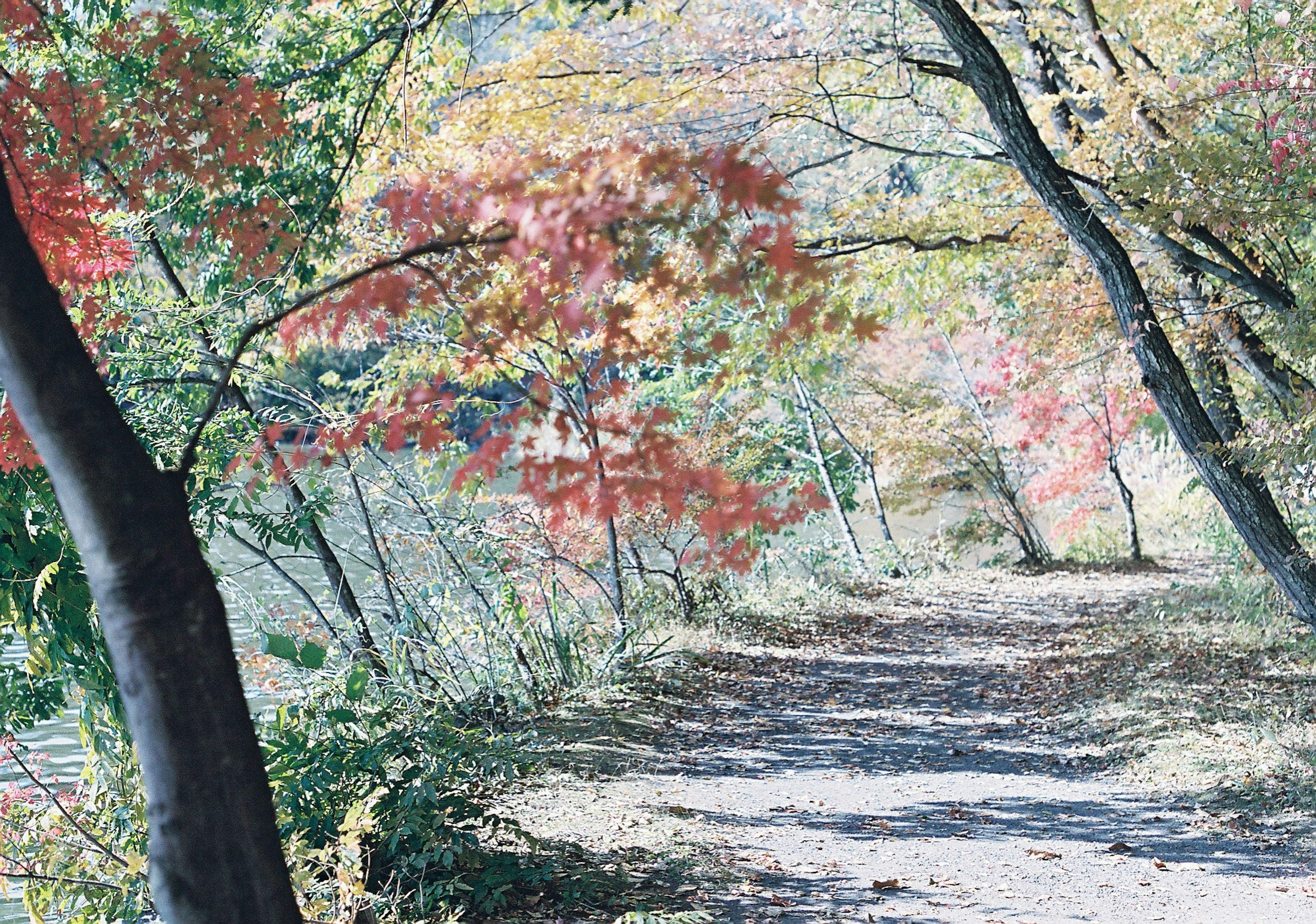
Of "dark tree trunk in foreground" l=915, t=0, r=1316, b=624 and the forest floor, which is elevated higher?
"dark tree trunk in foreground" l=915, t=0, r=1316, b=624

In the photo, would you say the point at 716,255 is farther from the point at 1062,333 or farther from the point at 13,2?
the point at 1062,333

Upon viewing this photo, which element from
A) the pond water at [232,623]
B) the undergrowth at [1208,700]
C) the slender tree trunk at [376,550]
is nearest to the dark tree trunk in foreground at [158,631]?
the pond water at [232,623]

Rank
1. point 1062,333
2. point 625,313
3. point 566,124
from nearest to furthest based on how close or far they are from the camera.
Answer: point 625,313 → point 566,124 → point 1062,333

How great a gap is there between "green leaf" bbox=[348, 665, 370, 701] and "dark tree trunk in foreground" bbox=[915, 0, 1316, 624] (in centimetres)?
402

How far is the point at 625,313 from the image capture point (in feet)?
11.0

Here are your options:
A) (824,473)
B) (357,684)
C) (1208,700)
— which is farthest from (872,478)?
(357,684)

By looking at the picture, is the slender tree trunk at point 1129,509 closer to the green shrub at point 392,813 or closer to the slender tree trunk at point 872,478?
the slender tree trunk at point 872,478

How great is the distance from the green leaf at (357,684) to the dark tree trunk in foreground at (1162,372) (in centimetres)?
402

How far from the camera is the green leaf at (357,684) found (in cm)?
395

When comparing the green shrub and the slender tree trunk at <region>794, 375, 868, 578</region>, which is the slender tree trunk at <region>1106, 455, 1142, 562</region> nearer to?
the slender tree trunk at <region>794, 375, 868, 578</region>

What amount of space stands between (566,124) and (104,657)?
539 cm

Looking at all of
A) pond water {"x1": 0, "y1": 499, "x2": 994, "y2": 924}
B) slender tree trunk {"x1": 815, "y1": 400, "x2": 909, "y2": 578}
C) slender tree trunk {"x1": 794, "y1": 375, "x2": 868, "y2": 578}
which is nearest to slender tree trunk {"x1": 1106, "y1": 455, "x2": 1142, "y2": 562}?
pond water {"x1": 0, "y1": 499, "x2": 994, "y2": 924}

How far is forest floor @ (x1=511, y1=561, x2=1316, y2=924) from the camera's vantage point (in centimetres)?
432

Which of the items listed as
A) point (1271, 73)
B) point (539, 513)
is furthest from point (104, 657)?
point (1271, 73)
